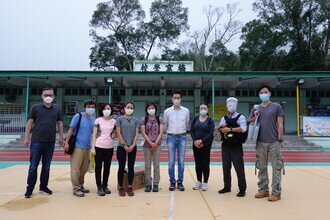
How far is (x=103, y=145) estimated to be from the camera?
5973 millimetres

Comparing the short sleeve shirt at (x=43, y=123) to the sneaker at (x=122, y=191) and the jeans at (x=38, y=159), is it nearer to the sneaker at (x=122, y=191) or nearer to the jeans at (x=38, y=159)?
the jeans at (x=38, y=159)

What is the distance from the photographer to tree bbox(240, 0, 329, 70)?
36.7 m

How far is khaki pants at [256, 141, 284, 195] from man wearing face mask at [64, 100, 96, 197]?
316cm

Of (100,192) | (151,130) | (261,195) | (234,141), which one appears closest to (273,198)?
(261,195)

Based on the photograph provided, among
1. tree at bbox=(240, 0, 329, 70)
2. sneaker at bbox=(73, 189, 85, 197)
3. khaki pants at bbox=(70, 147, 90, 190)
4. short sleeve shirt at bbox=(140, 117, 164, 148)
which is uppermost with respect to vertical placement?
tree at bbox=(240, 0, 329, 70)

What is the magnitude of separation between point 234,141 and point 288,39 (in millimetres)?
35721

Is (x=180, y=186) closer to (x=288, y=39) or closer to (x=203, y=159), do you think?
(x=203, y=159)

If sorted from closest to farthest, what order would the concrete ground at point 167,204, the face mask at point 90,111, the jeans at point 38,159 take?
the concrete ground at point 167,204
the jeans at point 38,159
the face mask at point 90,111

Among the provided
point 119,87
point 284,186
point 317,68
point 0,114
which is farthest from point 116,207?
point 317,68

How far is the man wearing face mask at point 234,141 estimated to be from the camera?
19.5 ft

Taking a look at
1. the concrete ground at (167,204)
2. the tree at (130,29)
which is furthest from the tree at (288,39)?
the concrete ground at (167,204)

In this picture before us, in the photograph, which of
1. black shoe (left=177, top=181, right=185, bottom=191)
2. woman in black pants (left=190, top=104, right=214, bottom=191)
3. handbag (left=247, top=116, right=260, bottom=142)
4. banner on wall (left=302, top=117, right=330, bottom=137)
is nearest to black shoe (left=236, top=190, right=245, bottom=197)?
woman in black pants (left=190, top=104, right=214, bottom=191)

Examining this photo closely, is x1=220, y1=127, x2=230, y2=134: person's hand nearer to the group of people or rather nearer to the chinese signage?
the group of people

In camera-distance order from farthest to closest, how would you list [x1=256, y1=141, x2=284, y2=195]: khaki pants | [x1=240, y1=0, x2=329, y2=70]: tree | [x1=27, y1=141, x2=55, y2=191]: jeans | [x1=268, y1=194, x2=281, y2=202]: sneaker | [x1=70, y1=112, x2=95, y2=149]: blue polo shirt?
[x1=240, y1=0, x2=329, y2=70]: tree → [x1=70, y1=112, x2=95, y2=149]: blue polo shirt → [x1=27, y1=141, x2=55, y2=191]: jeans → [x1=256, y1=141, x2=284, y2=195]: khaki pants → [x1=268, y1=194, x2=281, y2=202]: sneaker
